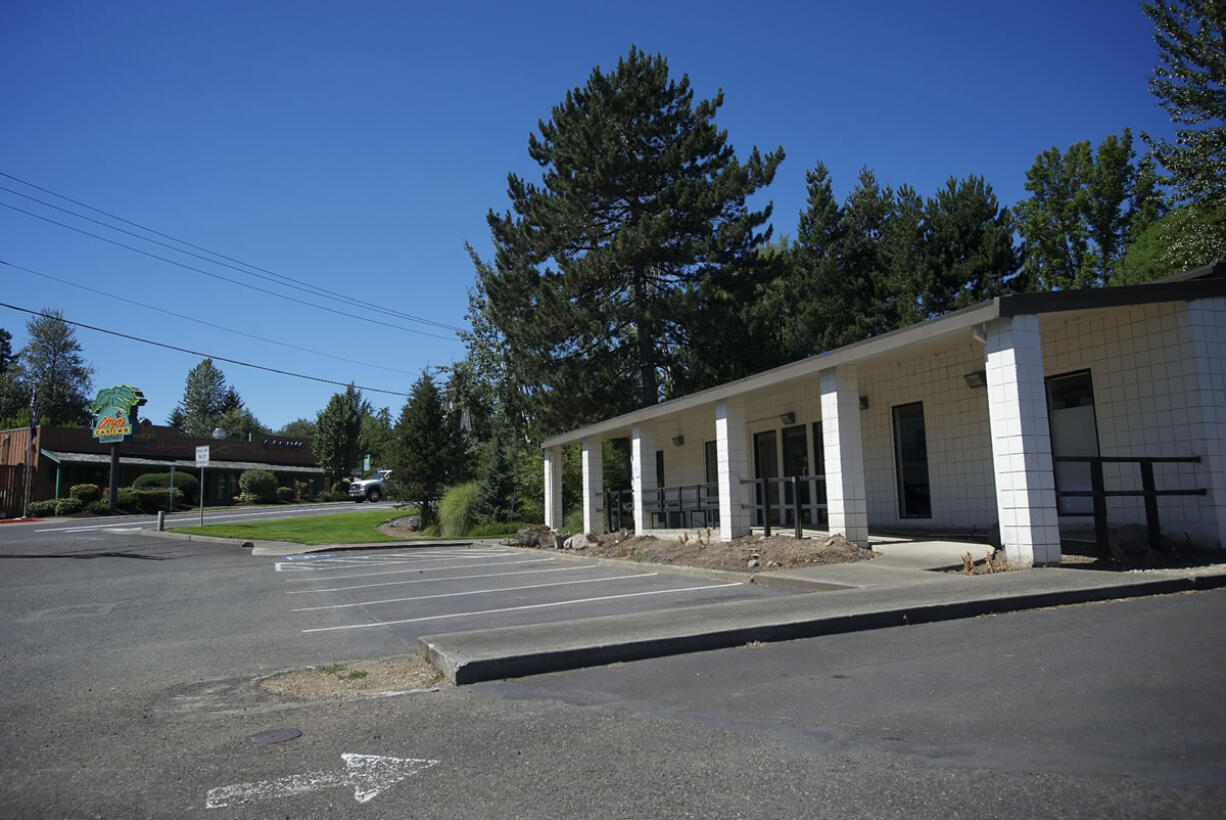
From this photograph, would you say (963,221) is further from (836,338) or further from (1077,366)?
(1077,366)

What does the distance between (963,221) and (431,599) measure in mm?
24853

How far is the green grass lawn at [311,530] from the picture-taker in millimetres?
26469

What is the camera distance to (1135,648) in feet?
17.9

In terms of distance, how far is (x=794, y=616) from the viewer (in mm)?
7008

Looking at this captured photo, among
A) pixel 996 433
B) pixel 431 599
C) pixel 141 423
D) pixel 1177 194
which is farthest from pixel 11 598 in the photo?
pixel 141 423

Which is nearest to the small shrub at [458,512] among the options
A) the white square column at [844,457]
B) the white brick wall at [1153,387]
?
the white square column at [844,457]

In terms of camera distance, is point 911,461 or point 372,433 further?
point 372,433

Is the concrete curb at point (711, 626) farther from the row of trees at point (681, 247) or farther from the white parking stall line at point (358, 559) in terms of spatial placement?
the row of trees at point (681, 247)

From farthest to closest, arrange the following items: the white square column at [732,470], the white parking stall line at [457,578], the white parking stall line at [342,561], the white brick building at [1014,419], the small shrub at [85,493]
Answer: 1. the small shrub at [85,493]
2. the white parking stall line at [342,561]
3. the white square column at [732,470]
4. the white parking stall line at [457,578]
5. the white brick building at [1014,419]

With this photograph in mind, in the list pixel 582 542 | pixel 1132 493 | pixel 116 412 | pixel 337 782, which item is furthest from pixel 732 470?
pixel 116 412

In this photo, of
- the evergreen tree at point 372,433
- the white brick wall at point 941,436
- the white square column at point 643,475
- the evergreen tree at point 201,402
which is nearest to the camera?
the white brick wall at point 941,436

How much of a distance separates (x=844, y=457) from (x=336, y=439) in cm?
5329

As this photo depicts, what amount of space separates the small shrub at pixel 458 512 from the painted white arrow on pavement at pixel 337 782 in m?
25.8

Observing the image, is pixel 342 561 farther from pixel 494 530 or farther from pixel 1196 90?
pixel 1196 90
